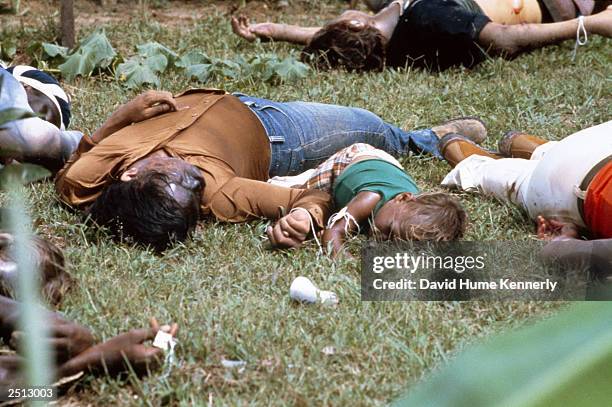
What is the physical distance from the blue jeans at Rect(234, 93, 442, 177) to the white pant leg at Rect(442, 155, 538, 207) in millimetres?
368

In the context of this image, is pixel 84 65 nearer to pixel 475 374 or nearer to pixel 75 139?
pixel 75 139

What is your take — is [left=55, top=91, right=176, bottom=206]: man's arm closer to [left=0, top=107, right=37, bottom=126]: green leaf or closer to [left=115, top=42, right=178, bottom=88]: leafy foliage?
[left=115, top=42, right=178, bottom=88]: leafy foliage

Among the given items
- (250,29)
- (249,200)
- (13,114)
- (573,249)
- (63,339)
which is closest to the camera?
(13,114)

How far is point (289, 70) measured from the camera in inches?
199

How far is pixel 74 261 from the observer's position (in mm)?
3023

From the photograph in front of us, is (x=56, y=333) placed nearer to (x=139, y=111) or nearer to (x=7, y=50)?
(x=139, y=111)

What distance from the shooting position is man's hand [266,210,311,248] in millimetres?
3090

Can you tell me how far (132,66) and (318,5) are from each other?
2.40 meters

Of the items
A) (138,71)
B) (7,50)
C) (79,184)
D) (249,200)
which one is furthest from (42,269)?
(7,50)

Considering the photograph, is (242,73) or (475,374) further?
(242,73)

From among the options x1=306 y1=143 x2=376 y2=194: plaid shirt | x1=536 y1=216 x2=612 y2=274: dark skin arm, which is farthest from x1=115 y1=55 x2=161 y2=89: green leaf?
x1=536 y1=216 x2=612 y2=274: dark skin arm

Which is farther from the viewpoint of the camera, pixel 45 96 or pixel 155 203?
pixel 45 96

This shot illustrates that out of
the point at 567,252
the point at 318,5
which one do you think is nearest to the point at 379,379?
the point at 567,252

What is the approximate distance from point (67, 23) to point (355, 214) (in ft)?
9.65
